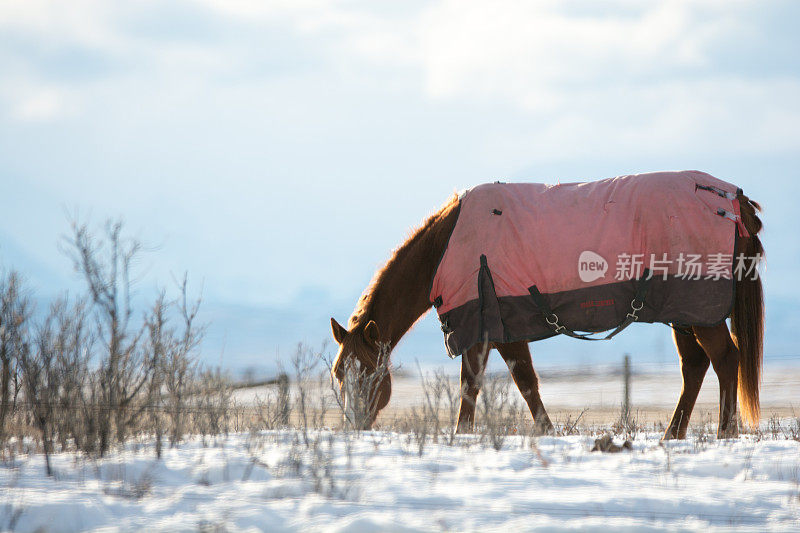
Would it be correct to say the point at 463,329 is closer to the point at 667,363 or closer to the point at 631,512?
the point at 631,512

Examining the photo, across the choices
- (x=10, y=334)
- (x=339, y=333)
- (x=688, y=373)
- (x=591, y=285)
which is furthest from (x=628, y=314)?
(x=10, y=334)

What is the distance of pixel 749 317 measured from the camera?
A: 5980 mm

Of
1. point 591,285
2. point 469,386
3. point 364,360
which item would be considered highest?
Answer: point 591,285

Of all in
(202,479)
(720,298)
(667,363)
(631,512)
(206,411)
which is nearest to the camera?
(631,512)

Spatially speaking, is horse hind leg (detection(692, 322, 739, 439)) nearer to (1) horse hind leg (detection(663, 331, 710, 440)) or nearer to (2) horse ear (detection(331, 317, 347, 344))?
(1) horse hind leg (detection(663, 331, 710, 440))

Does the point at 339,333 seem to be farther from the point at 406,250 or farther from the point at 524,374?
the point at 524,374

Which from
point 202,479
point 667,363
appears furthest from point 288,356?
point 667,363

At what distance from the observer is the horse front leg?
5.60 metres

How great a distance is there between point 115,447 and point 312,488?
197cm

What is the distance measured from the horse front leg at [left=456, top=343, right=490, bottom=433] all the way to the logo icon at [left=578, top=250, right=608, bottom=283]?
1011mm

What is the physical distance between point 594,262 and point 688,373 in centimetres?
144

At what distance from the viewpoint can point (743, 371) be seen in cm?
593

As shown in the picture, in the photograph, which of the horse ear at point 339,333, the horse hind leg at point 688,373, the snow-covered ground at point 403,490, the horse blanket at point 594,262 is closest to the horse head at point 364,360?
the horse ear at point 339,333

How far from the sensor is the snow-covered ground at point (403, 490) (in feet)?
9.00
